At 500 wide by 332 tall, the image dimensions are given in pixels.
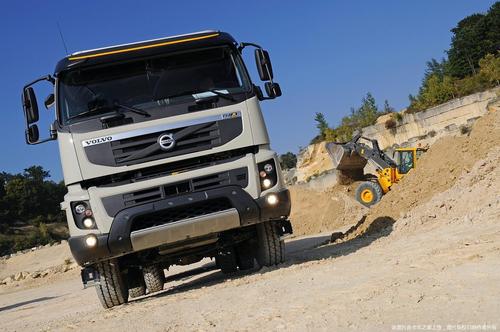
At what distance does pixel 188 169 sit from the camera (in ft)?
24.2

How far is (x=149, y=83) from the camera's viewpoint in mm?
7652

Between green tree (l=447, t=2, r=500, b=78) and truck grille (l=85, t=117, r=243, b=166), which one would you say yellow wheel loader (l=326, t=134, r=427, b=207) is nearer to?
truck grille (l=85, t=117, r=243, b=166)

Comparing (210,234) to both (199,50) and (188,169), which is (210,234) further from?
(199,50)

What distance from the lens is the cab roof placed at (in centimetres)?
757

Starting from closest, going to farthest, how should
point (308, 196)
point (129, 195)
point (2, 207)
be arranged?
point (129, 195) < point (308, 196) < point (2, 207)

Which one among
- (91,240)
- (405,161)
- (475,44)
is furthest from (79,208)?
(475,44)

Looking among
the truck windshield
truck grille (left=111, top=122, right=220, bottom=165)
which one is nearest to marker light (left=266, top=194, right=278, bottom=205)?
truck grille (left=111, top=122, right=220, bottom=165)

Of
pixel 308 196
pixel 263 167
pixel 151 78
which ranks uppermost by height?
pixel 151 78

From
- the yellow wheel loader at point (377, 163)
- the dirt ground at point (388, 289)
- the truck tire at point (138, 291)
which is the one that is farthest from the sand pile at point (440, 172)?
the truck tire at point (138, 291)

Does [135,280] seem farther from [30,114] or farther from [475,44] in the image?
[475,44]

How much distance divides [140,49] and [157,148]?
1.42m

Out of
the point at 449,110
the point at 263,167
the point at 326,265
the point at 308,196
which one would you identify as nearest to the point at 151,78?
the point at 263,167

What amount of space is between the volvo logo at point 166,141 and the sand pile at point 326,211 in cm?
1433

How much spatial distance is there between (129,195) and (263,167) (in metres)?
1.74
